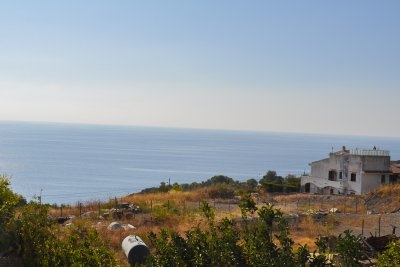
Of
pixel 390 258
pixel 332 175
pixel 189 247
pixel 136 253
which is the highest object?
pixel 390 258

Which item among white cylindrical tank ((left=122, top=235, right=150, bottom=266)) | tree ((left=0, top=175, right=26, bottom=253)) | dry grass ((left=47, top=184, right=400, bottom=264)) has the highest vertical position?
tree ((left=0, top=175, right=26, bottom=253))

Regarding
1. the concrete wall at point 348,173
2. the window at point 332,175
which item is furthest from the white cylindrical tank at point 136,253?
the window at point 332,175

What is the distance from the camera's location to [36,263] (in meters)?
16.3

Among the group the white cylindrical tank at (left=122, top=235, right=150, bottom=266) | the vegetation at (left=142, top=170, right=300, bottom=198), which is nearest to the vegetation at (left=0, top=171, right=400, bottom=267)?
the white cylindrical tank at (left=122, top=235, right=150, bottom=266)

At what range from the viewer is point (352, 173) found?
56.2 metres

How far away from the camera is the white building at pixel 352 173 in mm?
54812

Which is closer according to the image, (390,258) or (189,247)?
(390,258)

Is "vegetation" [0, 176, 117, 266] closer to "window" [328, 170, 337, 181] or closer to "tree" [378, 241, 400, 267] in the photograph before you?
"tree" [378, 241, 400, 267]

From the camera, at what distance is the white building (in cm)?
5481

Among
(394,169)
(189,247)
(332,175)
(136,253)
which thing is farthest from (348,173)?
(189,247)

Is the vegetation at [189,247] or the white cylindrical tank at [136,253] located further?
the white cylindrical tank at [136,253]

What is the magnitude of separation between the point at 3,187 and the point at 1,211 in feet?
6.99

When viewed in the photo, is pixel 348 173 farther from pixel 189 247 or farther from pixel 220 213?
pixel 189 247

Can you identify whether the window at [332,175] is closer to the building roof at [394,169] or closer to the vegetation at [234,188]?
the vegetation at [234,188]
